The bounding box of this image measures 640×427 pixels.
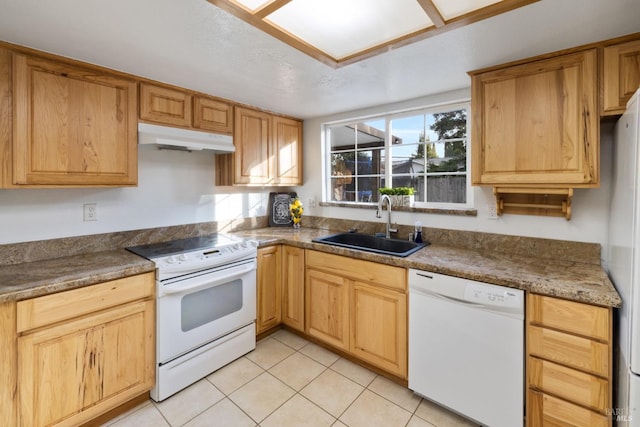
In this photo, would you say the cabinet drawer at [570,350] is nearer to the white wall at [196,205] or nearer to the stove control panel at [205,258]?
the white wall at [196,205]

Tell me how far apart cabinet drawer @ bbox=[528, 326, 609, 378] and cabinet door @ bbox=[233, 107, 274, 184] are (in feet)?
7.74

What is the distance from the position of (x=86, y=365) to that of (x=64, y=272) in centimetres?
53

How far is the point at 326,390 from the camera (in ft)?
6.57

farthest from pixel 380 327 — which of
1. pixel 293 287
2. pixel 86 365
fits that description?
pixel 86 365

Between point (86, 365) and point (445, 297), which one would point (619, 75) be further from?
point (86, 365)

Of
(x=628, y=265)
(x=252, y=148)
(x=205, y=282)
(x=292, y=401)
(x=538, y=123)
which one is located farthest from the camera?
(x=252, y=148)

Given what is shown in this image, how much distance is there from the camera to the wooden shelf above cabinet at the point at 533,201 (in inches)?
70.9

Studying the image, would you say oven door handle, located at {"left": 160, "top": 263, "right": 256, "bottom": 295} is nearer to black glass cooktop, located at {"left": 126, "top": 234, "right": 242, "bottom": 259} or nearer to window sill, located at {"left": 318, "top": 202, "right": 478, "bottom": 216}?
black glass cooktop, located at {"left": 126, "top": 234, "right": 242, "bottom": 259}

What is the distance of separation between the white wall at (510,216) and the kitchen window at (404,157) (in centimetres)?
9

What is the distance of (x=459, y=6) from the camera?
4.15ft

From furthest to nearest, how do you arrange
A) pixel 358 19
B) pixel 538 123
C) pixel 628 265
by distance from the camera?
pixel 538 123 → pixel 358 19 → pixel 628 265

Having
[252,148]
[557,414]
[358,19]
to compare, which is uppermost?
[358,19]

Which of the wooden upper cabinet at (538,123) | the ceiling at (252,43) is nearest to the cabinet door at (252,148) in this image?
the ceiling at (252,43)

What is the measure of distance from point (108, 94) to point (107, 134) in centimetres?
26
